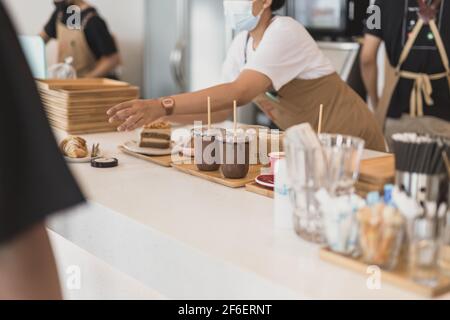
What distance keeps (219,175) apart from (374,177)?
64 centimetres

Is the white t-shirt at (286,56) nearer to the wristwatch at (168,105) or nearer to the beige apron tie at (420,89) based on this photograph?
the wristwatch at (168,105)

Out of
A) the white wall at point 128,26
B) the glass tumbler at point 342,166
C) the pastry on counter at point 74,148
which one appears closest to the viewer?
the glass tumbler at point 342,166

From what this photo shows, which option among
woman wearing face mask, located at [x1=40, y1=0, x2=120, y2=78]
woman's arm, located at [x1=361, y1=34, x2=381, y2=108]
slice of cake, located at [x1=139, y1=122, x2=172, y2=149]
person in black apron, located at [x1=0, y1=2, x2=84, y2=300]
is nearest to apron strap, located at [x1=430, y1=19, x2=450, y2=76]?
woman's arm, located at [x1=361, y1=34, x2=381, y2=108]

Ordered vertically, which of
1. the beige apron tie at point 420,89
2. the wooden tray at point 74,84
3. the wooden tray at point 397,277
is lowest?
the beige apron tie at point 420,89

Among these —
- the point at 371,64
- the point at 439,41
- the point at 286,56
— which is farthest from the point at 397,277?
the point at 371,64

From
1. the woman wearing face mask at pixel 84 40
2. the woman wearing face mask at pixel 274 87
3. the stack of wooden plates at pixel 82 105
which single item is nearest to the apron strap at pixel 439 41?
the woman wearing face mask at pixel 274 87

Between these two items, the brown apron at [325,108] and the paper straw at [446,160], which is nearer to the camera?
the paper straw at [446,160]

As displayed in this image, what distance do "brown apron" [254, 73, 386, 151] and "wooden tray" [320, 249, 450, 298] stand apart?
143 centimetres

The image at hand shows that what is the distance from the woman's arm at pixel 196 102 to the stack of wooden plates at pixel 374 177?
865 mm

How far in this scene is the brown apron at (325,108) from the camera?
108 inches

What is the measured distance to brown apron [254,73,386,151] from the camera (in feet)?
9.00
